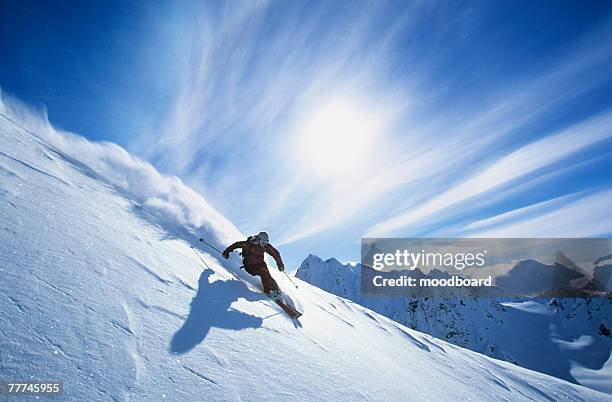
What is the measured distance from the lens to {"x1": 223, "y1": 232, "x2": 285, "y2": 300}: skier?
8141mm

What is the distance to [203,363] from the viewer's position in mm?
3980

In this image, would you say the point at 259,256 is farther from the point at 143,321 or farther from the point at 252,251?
the point at 143,321

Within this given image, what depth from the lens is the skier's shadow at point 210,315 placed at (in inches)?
168

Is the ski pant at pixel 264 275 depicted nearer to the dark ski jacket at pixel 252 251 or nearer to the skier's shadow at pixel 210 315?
the dark ski jacket at pixel 252 251

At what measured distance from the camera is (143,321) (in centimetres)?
419

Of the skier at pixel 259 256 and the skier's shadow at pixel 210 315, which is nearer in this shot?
the skier's shadow at pixel 210 315

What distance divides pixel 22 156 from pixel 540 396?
16227 millimetres

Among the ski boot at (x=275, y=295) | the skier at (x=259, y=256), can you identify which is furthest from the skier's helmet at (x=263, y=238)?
the ski boot at (x=275, y=295)

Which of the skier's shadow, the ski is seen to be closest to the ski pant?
the ski

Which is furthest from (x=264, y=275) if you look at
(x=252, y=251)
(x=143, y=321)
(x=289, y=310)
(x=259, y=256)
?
(x=143, y=321)

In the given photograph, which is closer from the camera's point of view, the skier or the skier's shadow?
the skier's shadow

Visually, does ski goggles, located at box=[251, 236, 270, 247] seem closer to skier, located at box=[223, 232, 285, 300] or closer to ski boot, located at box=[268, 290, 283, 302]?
skier, located at box=[223, 232, 285, 300]

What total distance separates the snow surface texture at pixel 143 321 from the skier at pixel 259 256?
1.10ft

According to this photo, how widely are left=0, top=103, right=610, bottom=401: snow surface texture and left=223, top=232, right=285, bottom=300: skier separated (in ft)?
1.10
